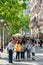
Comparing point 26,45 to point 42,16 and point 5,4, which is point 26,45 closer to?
point 5,4

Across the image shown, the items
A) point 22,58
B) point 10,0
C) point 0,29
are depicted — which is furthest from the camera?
point 0,29

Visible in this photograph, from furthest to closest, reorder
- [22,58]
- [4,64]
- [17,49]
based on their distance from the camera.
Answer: [22,58], [17,49], [4,64]

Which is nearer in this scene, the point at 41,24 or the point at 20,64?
the point at 20,64

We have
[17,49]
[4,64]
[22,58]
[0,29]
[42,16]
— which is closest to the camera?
[4,64]

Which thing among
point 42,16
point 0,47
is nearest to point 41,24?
point 42,16

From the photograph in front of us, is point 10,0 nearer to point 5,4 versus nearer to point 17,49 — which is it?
point 5,4

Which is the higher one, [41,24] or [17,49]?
[41,24]

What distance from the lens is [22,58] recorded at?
96.4 feet

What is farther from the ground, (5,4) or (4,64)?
(5,4)

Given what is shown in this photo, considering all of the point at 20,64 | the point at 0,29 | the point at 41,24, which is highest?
the point at 41,24

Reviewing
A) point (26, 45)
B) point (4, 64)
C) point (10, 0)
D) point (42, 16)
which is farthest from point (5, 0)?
point (42, 16)

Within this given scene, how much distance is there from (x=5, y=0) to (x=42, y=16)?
53304 mm

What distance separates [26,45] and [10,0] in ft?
18.4

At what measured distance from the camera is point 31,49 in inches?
1117
